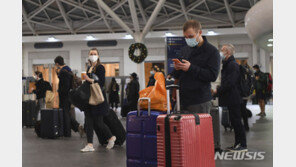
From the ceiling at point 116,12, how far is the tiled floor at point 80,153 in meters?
15.0

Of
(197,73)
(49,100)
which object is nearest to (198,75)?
(197,73)

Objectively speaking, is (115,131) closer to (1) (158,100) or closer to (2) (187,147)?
(1) (158,100)

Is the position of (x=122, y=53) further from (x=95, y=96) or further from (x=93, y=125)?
(x=95, y=96)

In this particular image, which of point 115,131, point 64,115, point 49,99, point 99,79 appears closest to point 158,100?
point 99,79

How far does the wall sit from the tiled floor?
58.1 feet

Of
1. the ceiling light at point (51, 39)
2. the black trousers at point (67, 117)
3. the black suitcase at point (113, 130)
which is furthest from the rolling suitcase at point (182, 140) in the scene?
the ceiling light at point (51, 39)

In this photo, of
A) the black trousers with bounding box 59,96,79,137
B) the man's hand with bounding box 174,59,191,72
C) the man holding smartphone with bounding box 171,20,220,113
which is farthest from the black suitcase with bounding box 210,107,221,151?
the black trousers with bounding box 59,96,79,137

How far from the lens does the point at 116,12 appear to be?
938 inches

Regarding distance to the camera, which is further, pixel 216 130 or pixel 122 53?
pixel 122 53

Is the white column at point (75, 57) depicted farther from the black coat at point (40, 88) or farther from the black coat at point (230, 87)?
the black coat at point (230, 87)

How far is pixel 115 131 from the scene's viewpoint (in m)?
6.27

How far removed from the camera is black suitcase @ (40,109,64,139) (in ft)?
24.6

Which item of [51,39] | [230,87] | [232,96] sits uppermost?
[51,39]

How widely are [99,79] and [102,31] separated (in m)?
19.7
